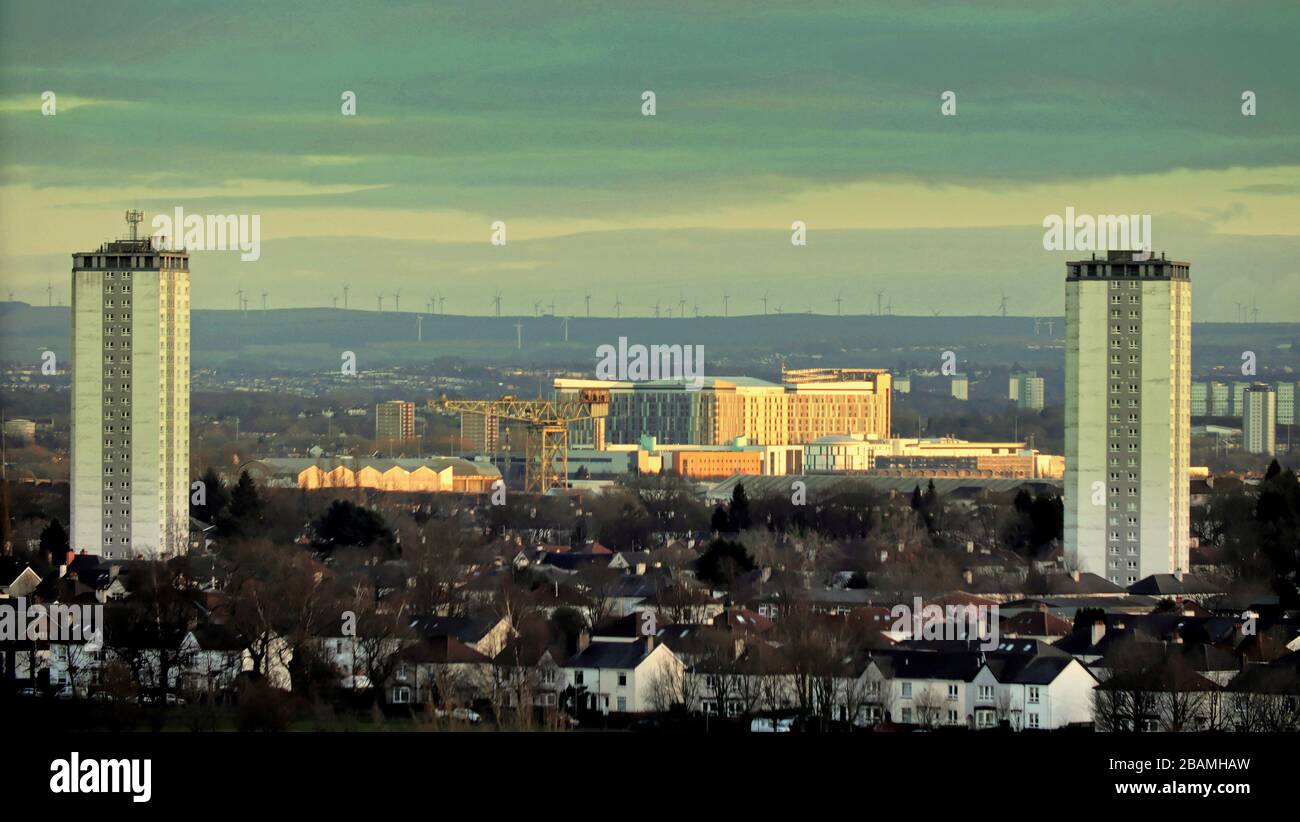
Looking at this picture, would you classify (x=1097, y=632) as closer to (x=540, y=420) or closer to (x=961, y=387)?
(x=540, y=420)

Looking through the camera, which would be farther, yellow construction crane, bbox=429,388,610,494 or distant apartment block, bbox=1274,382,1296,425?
distant apartment block, bbox=1274,382,1296,425

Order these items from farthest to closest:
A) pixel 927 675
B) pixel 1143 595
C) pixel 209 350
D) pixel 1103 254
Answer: pixel 209 350 → pixel 1103 254 → pixel 1143 595 → pixel 927 675

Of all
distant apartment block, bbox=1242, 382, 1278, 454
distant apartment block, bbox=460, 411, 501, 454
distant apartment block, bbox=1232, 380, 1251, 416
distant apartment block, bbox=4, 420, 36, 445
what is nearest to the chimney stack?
distant apartment block, bbox=4, 420, 36, 445

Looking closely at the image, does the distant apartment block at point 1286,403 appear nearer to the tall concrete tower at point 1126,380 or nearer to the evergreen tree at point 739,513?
the tall concrete tower at point 1126,380

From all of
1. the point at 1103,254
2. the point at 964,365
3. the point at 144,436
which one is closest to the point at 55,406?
the point at 144,436

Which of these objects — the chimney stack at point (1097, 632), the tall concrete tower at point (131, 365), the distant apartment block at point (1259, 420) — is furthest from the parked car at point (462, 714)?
the distant apartment block at point (1259, 420)

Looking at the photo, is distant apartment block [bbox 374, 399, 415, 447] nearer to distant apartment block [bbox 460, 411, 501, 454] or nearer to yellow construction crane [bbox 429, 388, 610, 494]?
distant apartment block [bbox 460, 411, 501, 454]
